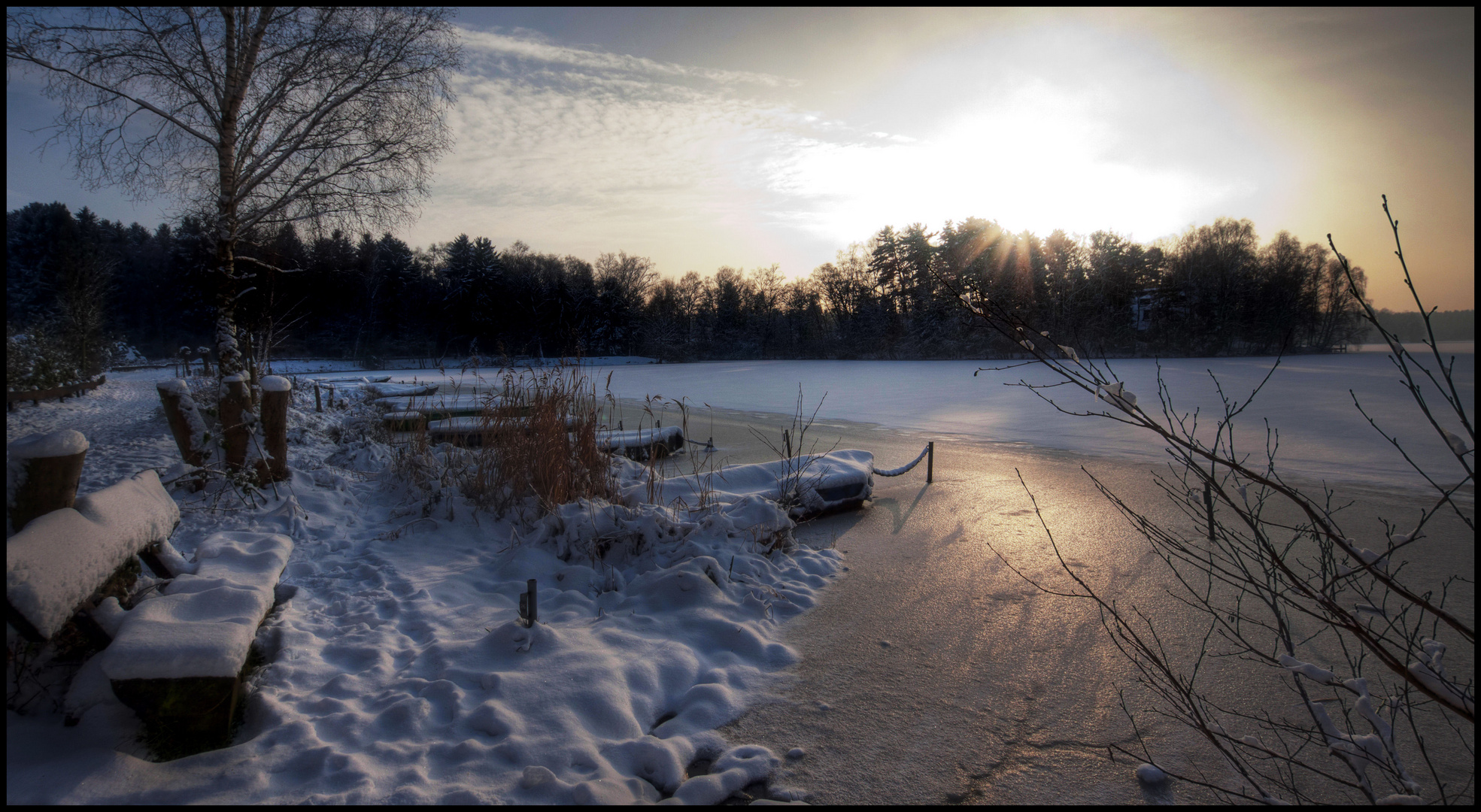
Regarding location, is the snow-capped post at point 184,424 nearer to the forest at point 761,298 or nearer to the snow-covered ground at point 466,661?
the snow-covered ground at point 466,661

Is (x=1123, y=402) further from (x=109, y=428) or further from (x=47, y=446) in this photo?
(x=109, y=428)

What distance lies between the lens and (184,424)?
5.03 m

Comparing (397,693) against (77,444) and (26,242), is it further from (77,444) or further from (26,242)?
(26,242)

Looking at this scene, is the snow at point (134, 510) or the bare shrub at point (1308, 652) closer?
the bare shrub at point (1308, 652)

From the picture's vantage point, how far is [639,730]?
2.57 meters

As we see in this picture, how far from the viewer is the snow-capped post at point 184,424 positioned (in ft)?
16.4

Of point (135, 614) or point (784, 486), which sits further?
point (784, 486)

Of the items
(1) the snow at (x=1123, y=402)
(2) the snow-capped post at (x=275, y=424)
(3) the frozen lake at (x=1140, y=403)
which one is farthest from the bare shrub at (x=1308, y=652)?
(2) the snow-capped post at (x=275, y=424)

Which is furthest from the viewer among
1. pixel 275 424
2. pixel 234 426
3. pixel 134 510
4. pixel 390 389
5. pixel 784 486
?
pixel 390 389

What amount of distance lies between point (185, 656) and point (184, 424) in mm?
3942

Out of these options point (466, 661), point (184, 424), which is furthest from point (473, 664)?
point (184, 424)

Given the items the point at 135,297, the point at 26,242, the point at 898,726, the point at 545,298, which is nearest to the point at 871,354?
the point at 545,298

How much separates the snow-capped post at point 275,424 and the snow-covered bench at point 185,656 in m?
3.16

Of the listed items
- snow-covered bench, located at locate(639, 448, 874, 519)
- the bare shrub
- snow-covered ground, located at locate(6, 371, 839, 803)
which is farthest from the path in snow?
the bare shrub
